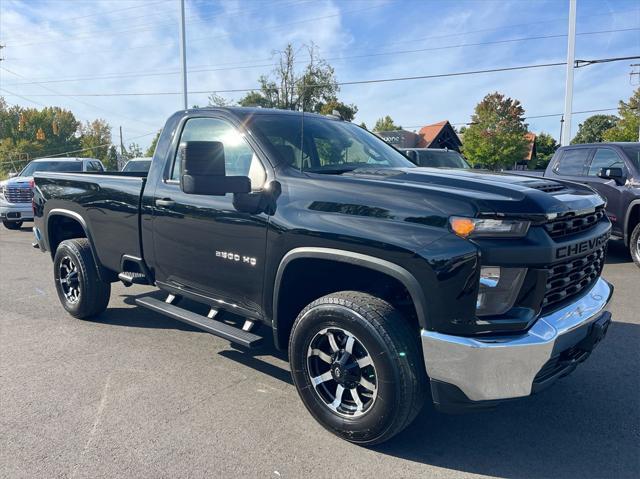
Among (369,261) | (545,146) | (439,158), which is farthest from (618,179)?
(545,146)

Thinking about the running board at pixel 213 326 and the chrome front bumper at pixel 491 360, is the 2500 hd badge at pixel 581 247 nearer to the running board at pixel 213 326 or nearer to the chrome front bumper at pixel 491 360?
the chrome front bumper at pixel 491 360

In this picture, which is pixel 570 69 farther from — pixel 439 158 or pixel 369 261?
pixel 369 261

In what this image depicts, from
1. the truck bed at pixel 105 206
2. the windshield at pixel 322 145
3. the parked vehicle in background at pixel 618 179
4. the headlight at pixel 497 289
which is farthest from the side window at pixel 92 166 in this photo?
the headlight at pixel 497 289

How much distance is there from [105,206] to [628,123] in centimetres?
4416

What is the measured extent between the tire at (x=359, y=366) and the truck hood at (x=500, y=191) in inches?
27.7

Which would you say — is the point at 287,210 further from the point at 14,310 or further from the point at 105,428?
the point at 14,310

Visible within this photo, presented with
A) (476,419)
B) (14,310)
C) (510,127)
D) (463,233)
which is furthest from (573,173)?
(510,127)

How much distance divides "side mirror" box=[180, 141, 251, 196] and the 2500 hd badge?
1852mm

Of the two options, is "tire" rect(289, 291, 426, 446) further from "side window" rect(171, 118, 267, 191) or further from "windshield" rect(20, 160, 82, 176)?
"windshield" rect(20, 160, 82, 176)

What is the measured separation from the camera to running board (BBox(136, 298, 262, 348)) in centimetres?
334

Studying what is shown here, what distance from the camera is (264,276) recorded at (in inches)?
127

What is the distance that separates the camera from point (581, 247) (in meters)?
2.73

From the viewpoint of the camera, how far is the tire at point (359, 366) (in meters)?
2.60

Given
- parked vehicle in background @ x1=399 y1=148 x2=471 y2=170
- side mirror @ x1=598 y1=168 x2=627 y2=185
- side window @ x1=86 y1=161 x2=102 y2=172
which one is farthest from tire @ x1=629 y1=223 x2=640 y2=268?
side window @ x1=86 y1=161 x2=102 y2=172
